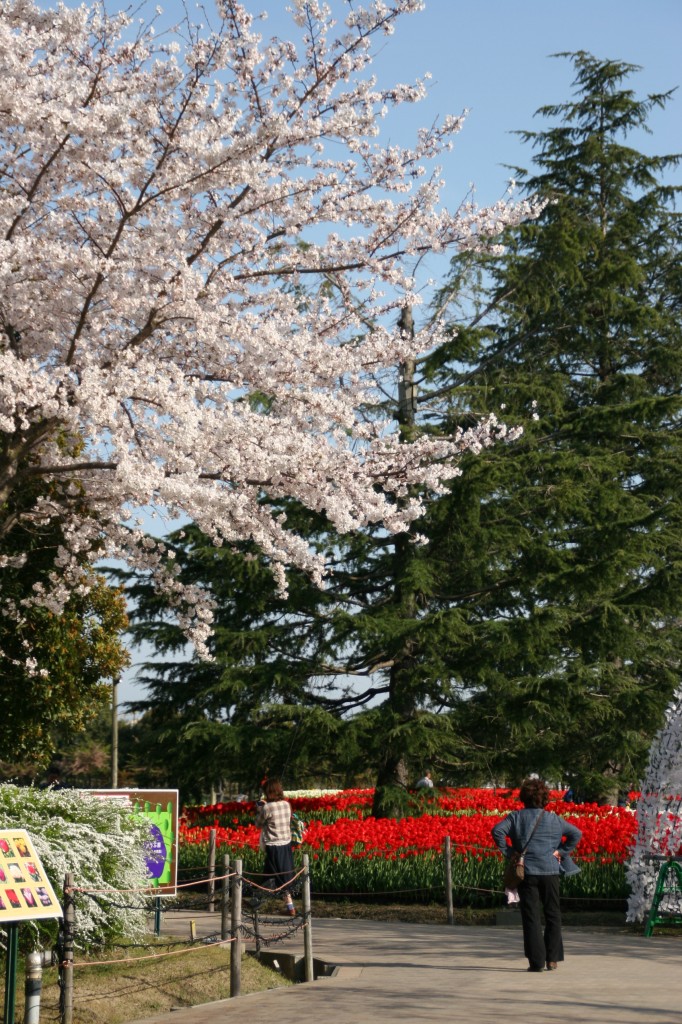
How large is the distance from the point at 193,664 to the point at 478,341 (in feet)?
28.8

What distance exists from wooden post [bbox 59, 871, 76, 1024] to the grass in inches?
7.4

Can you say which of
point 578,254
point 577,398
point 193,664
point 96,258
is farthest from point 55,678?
point 577,398

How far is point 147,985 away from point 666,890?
5.57 meters

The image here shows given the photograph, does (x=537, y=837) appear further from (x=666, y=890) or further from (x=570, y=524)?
(x=570, y=524)

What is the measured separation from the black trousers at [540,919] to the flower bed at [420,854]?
350cm

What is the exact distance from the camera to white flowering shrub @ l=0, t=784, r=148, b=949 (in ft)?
28.4

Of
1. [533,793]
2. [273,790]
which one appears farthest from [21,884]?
[273,790]

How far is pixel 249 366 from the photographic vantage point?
11.8 meters

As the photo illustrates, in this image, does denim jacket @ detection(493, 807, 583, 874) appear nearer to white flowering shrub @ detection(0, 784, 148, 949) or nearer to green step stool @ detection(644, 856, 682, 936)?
green step stool @ detection(644, 856, 682, 936)

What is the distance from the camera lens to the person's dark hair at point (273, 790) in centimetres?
1239

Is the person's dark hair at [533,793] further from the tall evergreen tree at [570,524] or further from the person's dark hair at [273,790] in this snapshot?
the tall evergreen tree at [570,524]

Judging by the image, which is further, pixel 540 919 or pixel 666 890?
pixel 666 890

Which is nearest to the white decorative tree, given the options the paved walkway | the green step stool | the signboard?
the green step stool

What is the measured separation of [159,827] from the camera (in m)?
11.2
